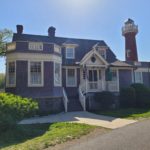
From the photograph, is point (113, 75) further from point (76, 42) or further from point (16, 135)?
point (16, 135)

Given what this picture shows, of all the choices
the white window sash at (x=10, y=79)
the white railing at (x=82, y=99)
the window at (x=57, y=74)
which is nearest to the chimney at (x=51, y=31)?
the window at (x=57, y=74)

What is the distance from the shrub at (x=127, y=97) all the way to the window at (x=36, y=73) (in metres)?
8.94

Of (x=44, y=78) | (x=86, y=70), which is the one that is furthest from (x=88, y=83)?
(x=44, y=78)

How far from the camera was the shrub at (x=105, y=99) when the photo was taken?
75.8ft

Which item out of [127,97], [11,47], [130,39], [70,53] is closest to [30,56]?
[11,47]

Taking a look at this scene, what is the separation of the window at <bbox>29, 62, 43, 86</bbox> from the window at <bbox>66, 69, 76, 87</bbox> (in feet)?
16.2

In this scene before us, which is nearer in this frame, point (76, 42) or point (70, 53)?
point (70, 53)

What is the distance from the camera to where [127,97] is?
24.4 meters

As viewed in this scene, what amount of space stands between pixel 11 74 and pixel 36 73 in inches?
83.3

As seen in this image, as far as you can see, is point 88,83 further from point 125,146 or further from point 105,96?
point 125,146

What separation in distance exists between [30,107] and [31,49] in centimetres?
821

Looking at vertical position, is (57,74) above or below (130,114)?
above

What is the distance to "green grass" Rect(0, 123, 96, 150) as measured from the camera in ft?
30.0

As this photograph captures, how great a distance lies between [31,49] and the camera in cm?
2020
